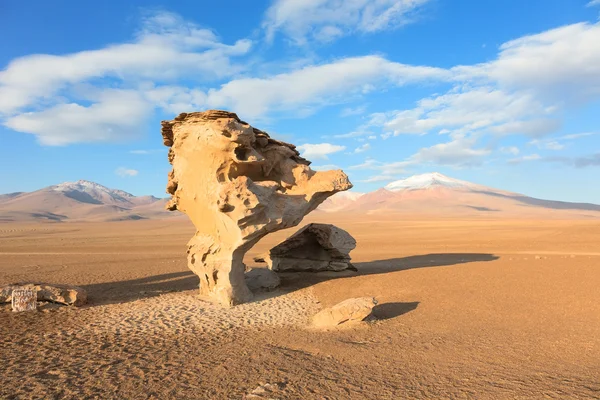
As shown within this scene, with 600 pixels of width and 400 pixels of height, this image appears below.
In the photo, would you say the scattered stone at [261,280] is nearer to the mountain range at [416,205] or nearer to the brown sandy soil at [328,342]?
the brown sandy soil at [328,342]

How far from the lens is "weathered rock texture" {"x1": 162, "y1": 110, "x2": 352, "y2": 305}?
1275cm

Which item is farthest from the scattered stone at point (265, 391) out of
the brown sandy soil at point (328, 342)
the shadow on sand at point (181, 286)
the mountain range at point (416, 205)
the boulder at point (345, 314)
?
the mountain range at point (416, 205)

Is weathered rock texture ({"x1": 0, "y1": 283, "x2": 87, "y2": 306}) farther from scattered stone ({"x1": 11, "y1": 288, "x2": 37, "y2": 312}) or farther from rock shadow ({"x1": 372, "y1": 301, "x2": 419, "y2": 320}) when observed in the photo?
rock shadow ({"x1": 372, "y1": 301, "x2": 419, "y2": 320})

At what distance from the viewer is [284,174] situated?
1551 centimetres

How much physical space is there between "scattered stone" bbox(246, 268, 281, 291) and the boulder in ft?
16.2

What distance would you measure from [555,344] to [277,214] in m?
8.74

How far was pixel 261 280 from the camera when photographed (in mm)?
15641

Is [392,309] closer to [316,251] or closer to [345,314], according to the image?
[345,314]

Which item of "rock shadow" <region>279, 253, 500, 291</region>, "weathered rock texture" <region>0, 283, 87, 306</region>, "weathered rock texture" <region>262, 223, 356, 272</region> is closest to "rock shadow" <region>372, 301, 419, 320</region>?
"rock shadow" <region>279, 253, 500, 291</region>

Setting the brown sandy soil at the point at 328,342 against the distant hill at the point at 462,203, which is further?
the distant hill at the point at 462,203

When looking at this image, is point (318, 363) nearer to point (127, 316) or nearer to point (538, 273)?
point (127, 316)

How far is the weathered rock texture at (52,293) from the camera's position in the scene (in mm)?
12266

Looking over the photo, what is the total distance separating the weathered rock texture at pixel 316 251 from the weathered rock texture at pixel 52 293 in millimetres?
8281

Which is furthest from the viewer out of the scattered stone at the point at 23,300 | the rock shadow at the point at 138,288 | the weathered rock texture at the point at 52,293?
the rock shadow at the point at 138,288
